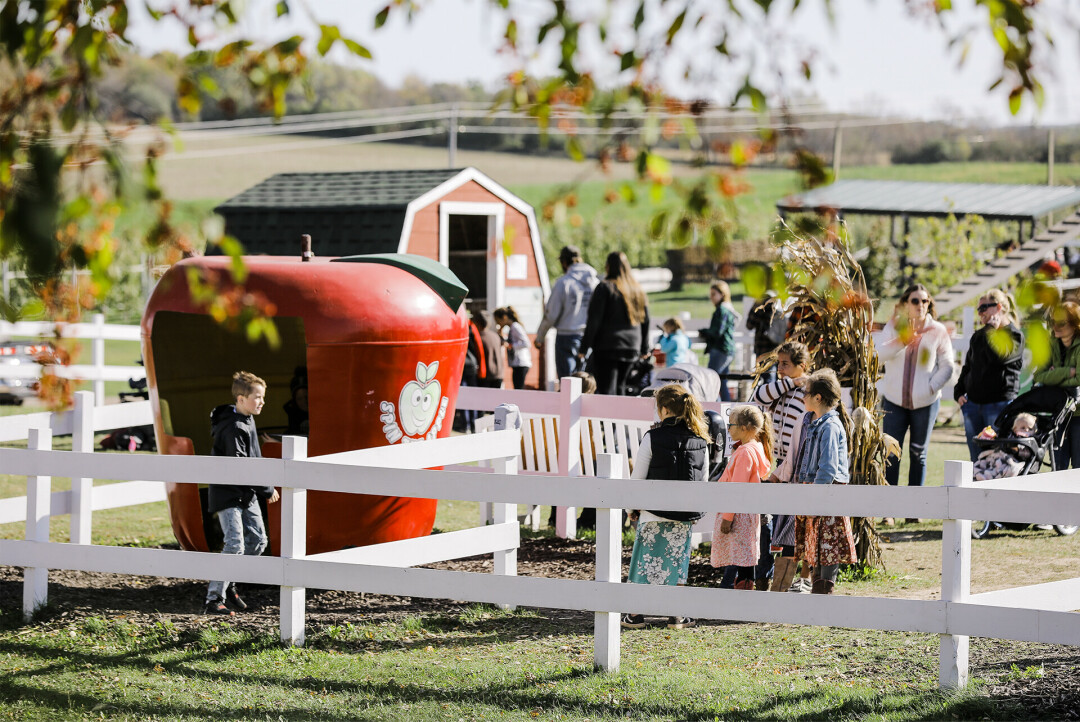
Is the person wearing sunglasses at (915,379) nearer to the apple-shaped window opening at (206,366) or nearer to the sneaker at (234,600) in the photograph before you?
the apple-shaped window opening at (206,366)

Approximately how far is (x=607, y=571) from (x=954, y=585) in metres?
1.53

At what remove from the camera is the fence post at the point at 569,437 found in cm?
948

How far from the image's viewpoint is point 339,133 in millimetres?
82625

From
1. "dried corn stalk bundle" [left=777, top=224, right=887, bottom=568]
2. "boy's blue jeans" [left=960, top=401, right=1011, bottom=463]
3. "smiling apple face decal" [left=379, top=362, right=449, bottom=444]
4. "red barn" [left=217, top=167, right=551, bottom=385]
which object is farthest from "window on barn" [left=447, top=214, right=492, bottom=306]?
"smiling apple face decal" [left=379, top=362, right=449, bottom=444]

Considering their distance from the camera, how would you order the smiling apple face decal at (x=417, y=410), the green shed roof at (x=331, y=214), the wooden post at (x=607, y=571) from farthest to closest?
1. the green shed roof at (x=331, y=214)
2. the smiling apple face decal at (x=417, y=410)
3. the wooden post at (x=607, y=571)

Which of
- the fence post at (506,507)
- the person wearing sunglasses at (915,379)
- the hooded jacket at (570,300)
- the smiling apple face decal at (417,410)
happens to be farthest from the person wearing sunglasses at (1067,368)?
the hooded jacket at (570,300)

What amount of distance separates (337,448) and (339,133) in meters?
77.5

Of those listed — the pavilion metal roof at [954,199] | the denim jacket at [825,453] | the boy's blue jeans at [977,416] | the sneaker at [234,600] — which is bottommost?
the sneaker at [234,600]

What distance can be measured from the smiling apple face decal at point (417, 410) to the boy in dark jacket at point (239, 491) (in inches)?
31.5

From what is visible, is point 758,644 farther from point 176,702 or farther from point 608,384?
point 608,384

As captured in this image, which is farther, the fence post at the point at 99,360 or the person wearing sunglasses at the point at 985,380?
the fence post at the point at 99,360

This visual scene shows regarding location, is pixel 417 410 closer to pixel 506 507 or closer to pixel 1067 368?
pixel 506 507

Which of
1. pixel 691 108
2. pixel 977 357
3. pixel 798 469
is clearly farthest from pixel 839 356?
pixel 691 108

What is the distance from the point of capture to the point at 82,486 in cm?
784
